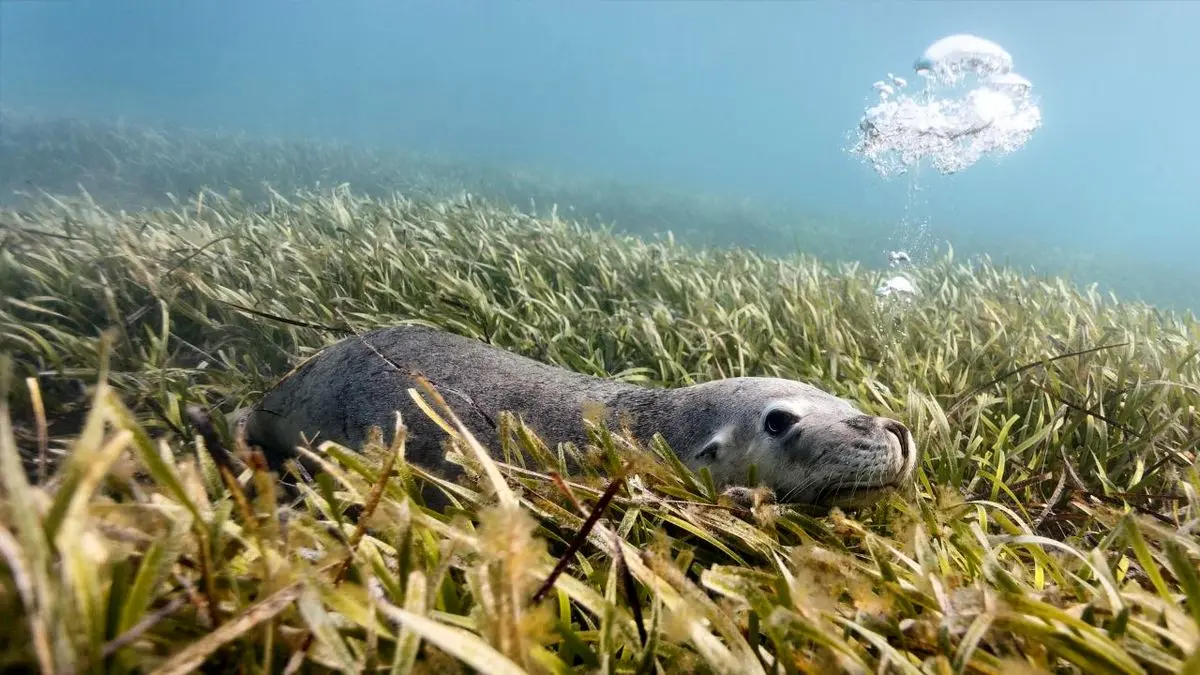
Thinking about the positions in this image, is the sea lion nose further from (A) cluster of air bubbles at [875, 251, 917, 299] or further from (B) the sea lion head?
(A) cluster of air bubbles at [875, 251, 917, 299]

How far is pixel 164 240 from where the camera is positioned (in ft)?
16.7

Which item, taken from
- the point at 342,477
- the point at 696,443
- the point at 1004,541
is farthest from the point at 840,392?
the point at 342,477

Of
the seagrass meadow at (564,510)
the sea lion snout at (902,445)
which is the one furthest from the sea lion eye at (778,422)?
the seagrass meadow at (564,510)

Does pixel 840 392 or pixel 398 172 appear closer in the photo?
pixel 840 392

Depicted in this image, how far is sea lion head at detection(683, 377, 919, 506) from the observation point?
1.91 meters

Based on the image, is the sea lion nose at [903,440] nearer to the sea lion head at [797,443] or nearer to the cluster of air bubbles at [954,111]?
the sea lion head at [797,443]

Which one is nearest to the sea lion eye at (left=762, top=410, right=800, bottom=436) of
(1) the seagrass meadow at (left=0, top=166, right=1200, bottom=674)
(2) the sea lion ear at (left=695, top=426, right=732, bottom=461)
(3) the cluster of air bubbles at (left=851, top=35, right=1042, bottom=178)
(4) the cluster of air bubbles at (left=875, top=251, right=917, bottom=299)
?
(2) the sea lion ear at (left=695, top=426, right=732, bottom=461)

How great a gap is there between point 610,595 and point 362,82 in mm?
137697

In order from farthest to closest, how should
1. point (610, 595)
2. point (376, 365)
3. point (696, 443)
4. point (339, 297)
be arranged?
point (339, 297) < point (376, 365) < point (696, 443) < point (610, 595)

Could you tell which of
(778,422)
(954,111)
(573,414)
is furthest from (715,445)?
(954,111)

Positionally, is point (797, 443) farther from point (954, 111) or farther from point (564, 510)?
point (954, 111)

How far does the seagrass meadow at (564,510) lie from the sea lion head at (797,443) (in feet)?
0.60

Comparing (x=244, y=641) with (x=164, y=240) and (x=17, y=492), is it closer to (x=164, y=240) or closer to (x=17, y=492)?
(x=17, y=492)

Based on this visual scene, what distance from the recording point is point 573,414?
2492 millimetres
